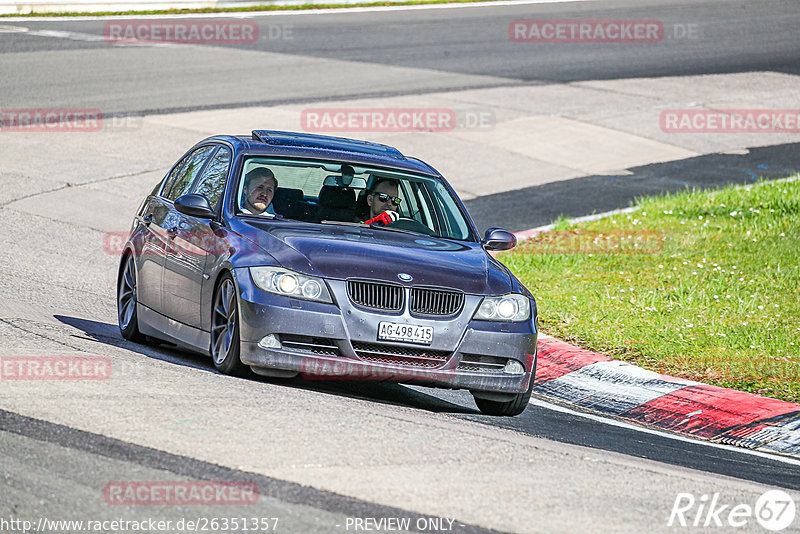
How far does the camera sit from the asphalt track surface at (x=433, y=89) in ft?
18.9

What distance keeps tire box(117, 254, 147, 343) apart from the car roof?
3.96 ft

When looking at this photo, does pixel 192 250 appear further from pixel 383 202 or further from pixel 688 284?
pixel 688 284

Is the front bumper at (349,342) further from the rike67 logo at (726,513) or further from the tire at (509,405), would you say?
the rike67 logo at (726,513)

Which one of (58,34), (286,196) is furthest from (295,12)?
(286,196)

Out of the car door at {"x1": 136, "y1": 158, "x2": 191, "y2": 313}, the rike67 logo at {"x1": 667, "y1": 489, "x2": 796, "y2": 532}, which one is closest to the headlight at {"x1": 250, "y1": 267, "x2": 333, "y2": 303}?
the car door at {"x1": 136, "y1": 158, "x2": 191, "y2": 313}

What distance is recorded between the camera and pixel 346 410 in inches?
278

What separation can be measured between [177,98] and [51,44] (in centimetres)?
579

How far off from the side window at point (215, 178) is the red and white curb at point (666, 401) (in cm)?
278

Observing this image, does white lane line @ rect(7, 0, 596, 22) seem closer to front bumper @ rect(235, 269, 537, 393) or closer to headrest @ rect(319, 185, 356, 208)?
headrest @ rect(319, 185, 356, 208)

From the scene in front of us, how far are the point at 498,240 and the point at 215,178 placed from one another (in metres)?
2.07

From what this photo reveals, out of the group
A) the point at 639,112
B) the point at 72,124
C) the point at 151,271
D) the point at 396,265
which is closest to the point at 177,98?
the point at 72,124

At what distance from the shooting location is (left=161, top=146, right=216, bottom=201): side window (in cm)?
963

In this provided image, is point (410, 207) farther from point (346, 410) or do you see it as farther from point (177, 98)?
point (177, 98)

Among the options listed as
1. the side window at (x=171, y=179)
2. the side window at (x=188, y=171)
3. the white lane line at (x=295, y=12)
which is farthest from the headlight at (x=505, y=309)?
the white lane line at (x=295, y=12)
